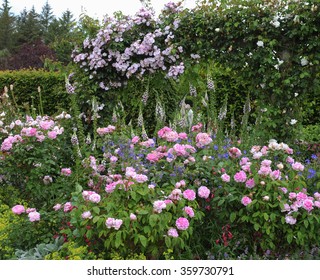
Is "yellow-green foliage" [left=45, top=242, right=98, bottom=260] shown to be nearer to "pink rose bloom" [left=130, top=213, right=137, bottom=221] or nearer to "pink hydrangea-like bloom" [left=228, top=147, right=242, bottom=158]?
"pink rose bloom" [left=130, top=213, right=137, bottom=221]

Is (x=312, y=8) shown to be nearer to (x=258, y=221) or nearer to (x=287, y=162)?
(x=287, y=162)

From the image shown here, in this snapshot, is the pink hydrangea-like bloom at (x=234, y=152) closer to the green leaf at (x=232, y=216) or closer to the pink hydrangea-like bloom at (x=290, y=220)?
the green leaf at (x=232, y=216)

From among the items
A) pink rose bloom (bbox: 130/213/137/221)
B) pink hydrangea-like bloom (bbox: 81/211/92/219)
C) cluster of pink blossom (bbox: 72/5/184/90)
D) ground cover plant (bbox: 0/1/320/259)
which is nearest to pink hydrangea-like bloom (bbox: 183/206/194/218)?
ground cover plant (bbox: 0/1/320/259)

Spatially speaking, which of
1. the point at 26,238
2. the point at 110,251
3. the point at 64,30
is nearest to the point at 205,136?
the point at 110,251

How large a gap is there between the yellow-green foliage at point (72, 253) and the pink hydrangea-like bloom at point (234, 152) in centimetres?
129

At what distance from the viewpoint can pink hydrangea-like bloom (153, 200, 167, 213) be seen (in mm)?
2670

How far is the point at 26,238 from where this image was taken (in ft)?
10.4

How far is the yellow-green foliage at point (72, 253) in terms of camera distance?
8.68 ft

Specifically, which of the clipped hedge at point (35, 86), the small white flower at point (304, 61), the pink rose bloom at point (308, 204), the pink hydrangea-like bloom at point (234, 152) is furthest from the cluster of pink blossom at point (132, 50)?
the clipped hedge at point (35, 86)

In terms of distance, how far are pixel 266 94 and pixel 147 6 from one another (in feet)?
5.87

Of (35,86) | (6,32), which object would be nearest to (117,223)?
(35,86)

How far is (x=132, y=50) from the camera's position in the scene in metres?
5.33

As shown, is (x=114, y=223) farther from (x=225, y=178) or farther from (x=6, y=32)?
(x=6, y=32)

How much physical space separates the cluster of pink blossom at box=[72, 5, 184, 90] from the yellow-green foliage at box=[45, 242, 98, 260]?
2.89 metres
